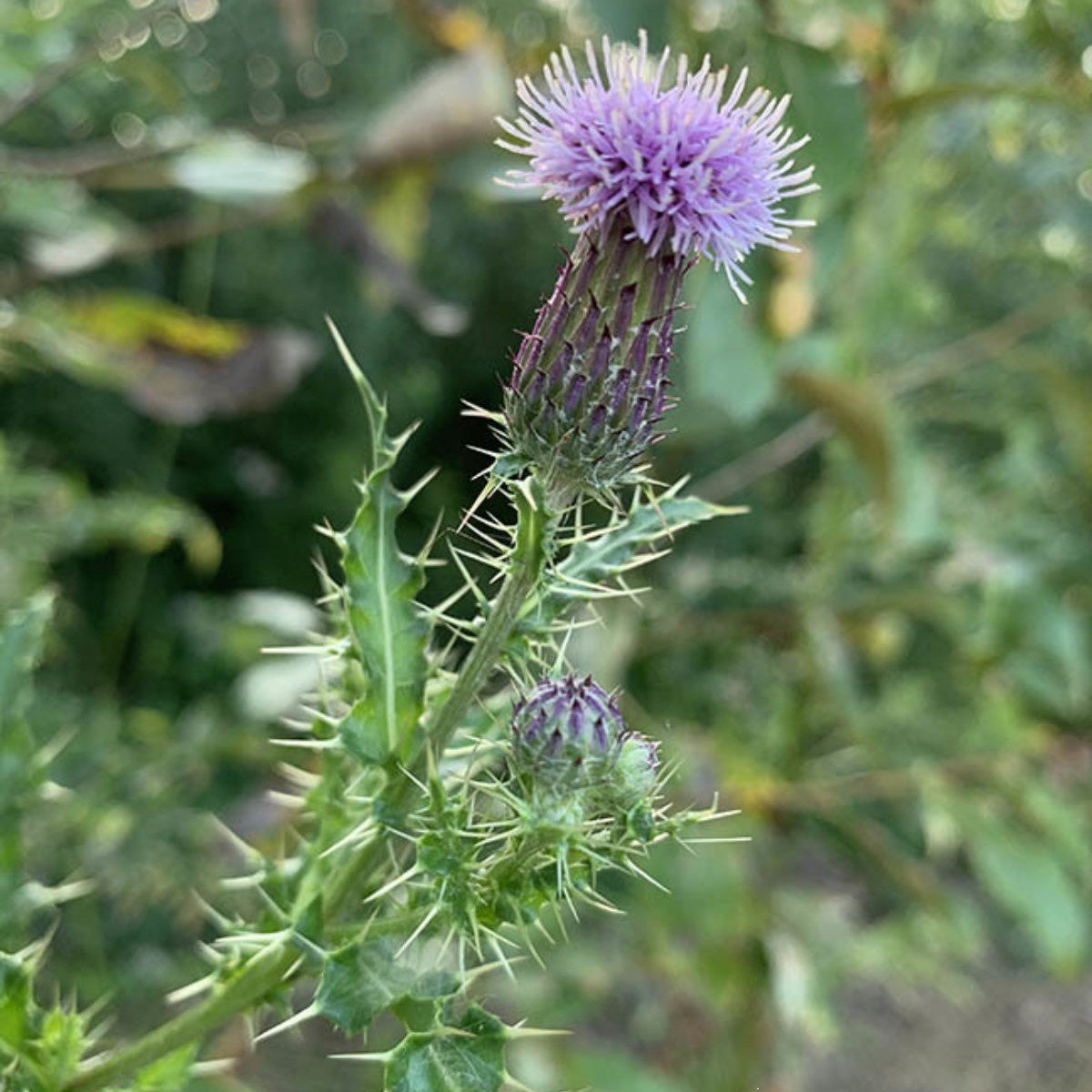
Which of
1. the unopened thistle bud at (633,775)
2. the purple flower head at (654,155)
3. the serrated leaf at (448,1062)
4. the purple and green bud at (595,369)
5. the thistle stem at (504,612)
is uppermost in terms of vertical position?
the purple flower head at (654,155)

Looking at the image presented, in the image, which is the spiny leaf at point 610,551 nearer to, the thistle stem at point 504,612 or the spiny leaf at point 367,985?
the thistle stem at point 504,612

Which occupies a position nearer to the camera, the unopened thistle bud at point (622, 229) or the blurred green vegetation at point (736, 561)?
the unopened thistle bud at point (622, 229)

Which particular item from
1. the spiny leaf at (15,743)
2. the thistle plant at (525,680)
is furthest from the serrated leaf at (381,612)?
the spiny leaf at (15,743)

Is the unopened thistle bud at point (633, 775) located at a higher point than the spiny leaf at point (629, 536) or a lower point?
lower

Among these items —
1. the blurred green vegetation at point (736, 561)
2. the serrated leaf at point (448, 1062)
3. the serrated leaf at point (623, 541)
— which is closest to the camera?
the serrated leaf at point (448, 1062)

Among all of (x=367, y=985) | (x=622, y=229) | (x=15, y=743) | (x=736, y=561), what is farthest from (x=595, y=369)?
(x=736, y=561)

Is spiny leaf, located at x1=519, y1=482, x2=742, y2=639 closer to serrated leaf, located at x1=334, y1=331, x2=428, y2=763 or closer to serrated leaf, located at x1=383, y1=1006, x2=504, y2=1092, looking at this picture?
serrated leaf, located at x1=334, y1=331, x2=428, y2=763

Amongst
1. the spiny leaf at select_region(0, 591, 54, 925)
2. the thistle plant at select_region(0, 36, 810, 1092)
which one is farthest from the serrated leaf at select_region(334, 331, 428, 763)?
the spiny leaf at select_region(0, 591, 54, 925)
